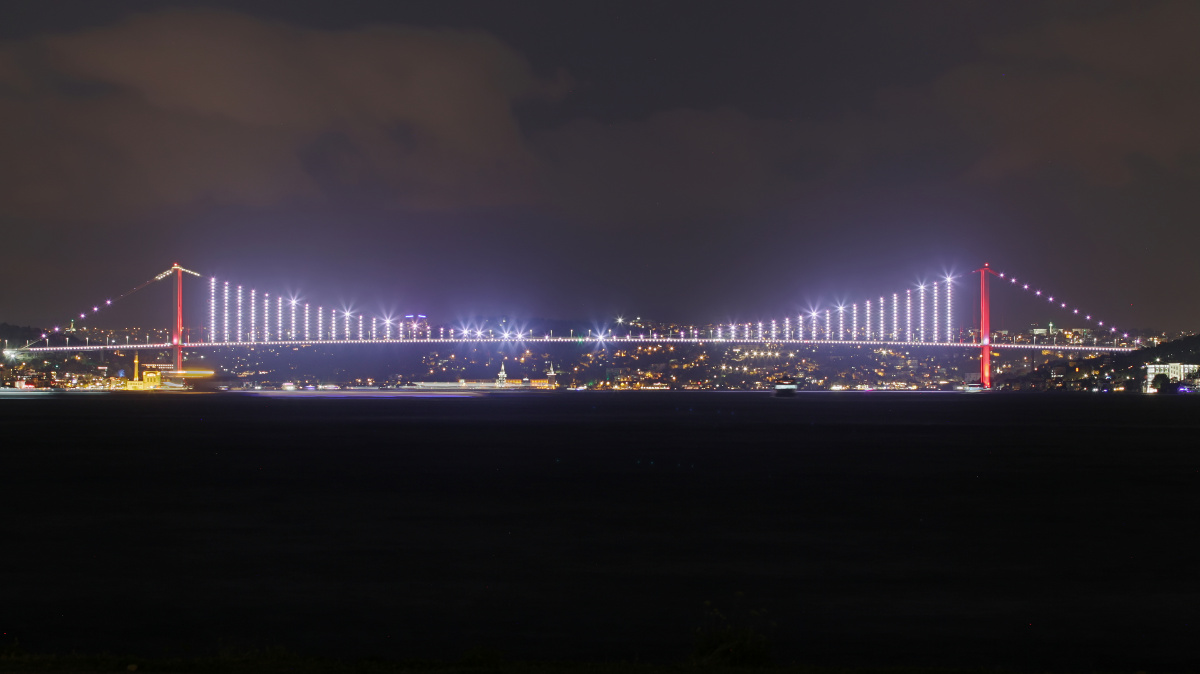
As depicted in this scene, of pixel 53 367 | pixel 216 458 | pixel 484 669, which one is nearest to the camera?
pixel 484 669

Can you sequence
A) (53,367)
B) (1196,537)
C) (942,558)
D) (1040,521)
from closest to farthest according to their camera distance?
(942,558), (1196,537), (1040,521), (53,367)

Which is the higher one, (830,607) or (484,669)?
(484,669)

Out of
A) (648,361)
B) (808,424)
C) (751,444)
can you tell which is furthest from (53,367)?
(751,444)

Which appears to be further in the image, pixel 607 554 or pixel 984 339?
pixel 984 339

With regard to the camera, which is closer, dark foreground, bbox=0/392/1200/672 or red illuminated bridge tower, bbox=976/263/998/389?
dark foreground, bbox=0/392/1200/672

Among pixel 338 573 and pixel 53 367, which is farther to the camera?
pixel 53 367

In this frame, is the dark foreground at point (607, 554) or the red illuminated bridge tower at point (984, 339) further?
the red illuminated bridge tower at point (984, 339)

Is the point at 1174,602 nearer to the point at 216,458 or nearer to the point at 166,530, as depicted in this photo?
the point at 166,530
